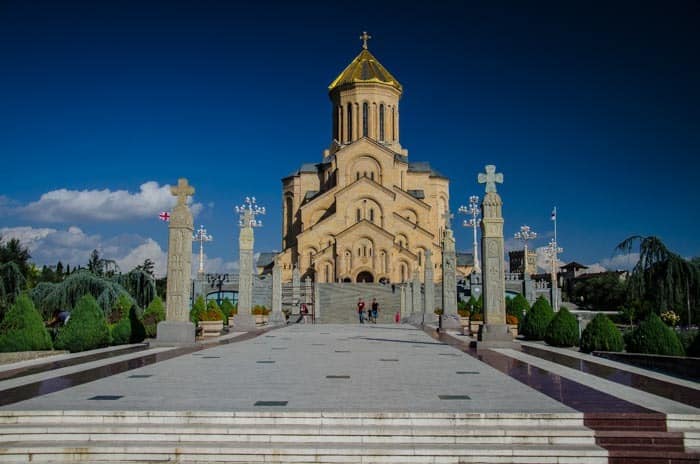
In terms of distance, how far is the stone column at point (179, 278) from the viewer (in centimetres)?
1388

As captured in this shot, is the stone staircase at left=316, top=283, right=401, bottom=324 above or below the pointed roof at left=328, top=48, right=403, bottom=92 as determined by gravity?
below

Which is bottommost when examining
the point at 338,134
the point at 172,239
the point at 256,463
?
the point at 256,463

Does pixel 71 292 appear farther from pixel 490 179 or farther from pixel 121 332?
pixel 490 179

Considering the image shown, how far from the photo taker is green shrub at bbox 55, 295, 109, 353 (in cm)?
1345

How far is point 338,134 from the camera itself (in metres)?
56.7

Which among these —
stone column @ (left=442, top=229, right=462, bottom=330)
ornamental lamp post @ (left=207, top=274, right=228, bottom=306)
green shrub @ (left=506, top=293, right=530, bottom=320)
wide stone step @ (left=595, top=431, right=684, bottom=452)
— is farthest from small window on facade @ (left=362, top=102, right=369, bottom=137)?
wide stone step @ (left=595, top=431, right=684, bottom=452)

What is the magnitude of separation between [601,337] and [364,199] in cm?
3896

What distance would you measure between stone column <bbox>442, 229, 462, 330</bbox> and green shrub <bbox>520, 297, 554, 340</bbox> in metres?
3.59

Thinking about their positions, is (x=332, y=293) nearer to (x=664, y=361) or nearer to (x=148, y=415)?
(x=664, y=361)

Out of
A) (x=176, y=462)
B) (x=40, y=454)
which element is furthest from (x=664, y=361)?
(x=40, y=454)

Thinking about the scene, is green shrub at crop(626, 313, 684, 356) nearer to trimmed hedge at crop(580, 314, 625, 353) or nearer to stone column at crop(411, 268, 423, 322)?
trimmed hedge at crop(580, 314, 625, 353)

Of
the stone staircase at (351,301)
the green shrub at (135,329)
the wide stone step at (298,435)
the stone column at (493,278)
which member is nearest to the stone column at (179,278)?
the green shrub at (135,329)

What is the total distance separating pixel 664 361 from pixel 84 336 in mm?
11103

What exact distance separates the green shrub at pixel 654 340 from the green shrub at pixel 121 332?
1087 cm
